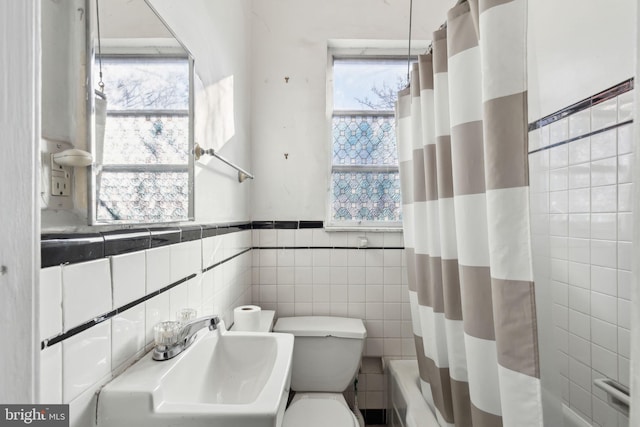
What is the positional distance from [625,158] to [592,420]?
2.96 ft

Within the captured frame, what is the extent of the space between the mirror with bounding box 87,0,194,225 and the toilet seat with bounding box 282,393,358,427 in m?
1.03

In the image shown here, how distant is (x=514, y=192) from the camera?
723mm

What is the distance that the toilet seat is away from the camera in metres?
1.34

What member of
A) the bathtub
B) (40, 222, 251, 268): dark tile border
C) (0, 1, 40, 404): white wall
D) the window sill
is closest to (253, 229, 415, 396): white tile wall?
the window sill

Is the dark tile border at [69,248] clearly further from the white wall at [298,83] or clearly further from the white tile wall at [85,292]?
the white wall at [298,83]

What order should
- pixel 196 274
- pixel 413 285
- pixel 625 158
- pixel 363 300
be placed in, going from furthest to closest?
pixel 363 300
pixel 413 285
pixel 196 274
pixel 625 158

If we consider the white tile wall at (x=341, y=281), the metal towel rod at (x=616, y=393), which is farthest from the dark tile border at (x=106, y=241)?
the metal towel rod at (x=616, y=393)

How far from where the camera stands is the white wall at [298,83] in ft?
6.16

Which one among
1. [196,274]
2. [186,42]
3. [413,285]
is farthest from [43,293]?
[413,285]

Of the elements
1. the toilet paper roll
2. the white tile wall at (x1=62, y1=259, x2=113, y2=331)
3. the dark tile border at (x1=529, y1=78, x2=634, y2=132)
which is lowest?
the toilet paper roll

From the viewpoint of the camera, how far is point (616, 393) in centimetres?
92

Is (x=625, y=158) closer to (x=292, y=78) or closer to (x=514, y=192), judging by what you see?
(x=514, y=192)

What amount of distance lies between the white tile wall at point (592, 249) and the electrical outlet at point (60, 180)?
1140mm

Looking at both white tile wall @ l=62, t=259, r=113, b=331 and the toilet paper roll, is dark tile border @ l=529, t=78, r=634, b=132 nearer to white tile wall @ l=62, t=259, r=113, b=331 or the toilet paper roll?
white tile wall @ l=62, t=259, r=113, b=331
